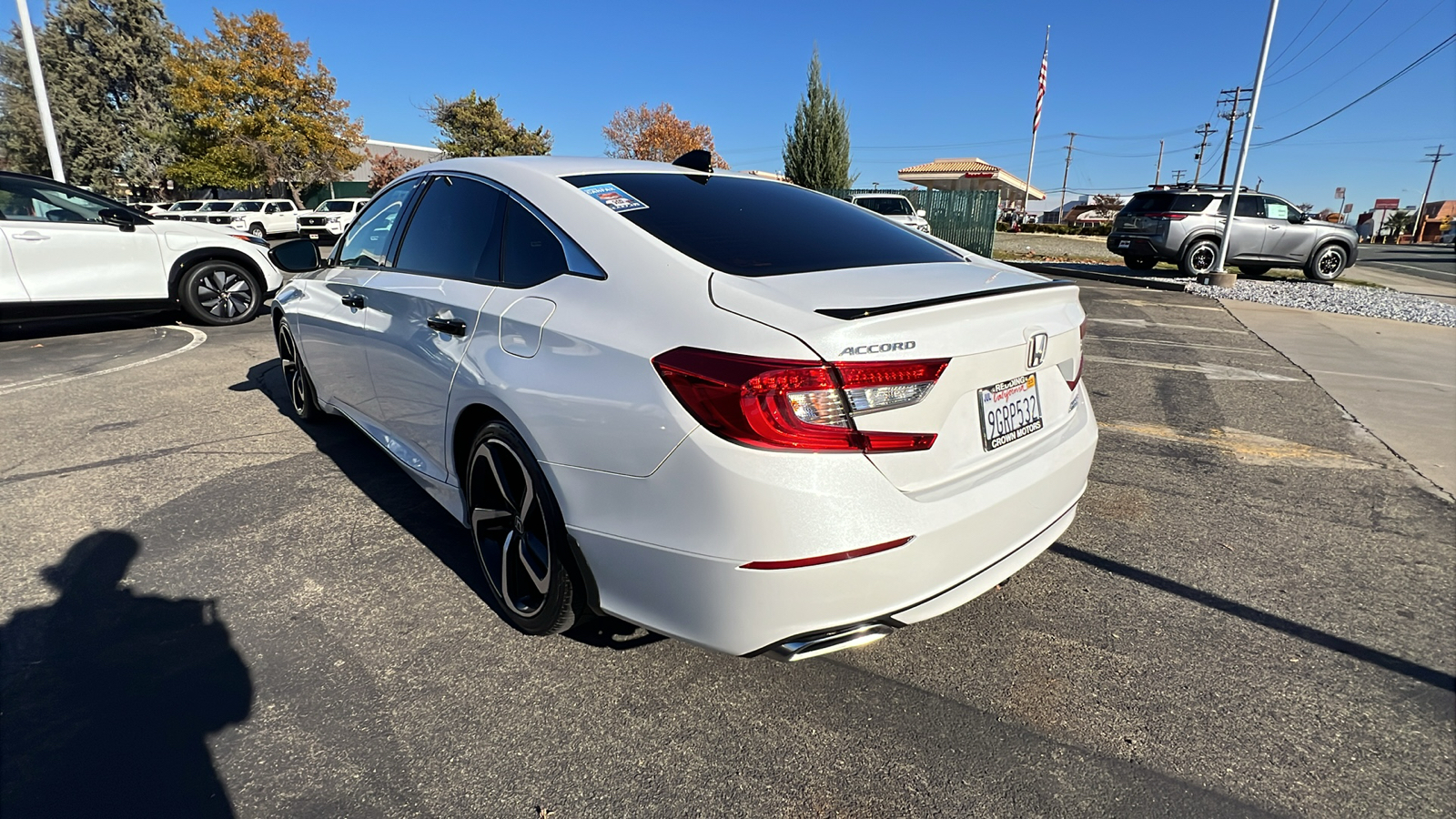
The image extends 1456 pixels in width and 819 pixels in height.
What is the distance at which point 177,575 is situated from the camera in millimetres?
2797

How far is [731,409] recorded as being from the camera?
5.32 feet

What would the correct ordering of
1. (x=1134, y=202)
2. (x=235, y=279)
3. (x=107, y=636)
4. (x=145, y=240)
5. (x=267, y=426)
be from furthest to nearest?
1. (x=1134, y=202)
2. (x=235, y=279)
3. (x=145, y=240)
4. (x=267, y=426)
5. (x=107, y=636)

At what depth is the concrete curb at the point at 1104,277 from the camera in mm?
13469

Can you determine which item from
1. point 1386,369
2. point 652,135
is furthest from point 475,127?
point 1386,369

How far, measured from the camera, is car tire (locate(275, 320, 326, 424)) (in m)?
4.34

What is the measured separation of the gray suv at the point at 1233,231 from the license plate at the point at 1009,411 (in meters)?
14.4

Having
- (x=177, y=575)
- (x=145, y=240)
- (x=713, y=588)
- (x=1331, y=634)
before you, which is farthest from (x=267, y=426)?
(x=1331, y=634)

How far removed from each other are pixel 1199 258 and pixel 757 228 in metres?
15.1

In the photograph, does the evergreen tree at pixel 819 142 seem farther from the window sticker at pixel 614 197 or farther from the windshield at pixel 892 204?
the window sticker at pixel 614 197

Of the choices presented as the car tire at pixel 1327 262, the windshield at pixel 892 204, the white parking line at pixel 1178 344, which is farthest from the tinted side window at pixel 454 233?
the car tire at pixel 1327 262

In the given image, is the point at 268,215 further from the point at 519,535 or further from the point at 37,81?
the point at 519,535

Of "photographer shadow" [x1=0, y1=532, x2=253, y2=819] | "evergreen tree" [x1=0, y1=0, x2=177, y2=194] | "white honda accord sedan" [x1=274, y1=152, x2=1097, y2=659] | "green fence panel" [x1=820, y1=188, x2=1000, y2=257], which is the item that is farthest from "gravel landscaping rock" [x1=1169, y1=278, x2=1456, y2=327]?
"evergreen tree" [x1=0, y1=0, x2=177, y2=194]

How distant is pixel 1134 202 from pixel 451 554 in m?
15.9

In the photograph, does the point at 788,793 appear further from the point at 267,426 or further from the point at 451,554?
the point at 267,426
